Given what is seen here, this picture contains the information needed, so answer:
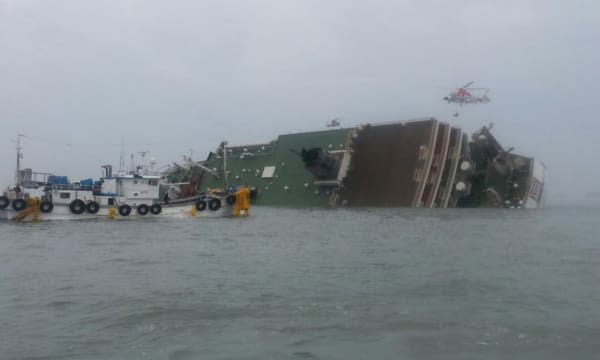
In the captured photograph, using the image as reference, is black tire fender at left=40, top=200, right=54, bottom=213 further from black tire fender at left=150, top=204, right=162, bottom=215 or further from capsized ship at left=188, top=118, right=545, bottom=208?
capsized ship at left=188, top=118, right=545, bottom=208

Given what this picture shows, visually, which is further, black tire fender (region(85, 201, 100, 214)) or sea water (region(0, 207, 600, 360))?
black tire fender (region(85, 201, 100, 214))

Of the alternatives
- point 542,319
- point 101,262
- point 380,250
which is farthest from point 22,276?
point 542,319

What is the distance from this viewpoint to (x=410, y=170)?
43750 mm

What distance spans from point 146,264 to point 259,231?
9990 mm

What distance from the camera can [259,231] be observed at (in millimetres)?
25047

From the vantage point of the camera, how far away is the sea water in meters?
7.93

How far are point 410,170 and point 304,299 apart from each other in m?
34.2

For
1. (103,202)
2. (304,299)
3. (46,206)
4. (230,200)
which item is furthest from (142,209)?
(304,299)

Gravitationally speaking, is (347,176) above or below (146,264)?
above

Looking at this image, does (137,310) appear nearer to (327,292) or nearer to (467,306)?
(327,292)

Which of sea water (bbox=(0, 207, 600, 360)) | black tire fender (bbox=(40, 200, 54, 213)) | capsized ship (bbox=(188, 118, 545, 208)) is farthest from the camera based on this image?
capsized ship (bbox=(188, 118, 545, 208))

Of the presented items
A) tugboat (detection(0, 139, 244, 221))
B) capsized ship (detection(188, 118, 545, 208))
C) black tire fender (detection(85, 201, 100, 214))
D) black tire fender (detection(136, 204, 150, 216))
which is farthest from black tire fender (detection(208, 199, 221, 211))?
capsized ship (detection(188, 118, 545, 208))

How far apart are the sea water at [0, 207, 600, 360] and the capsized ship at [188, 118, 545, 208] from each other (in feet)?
73.7

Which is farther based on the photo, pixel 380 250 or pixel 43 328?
pixel 380 250
